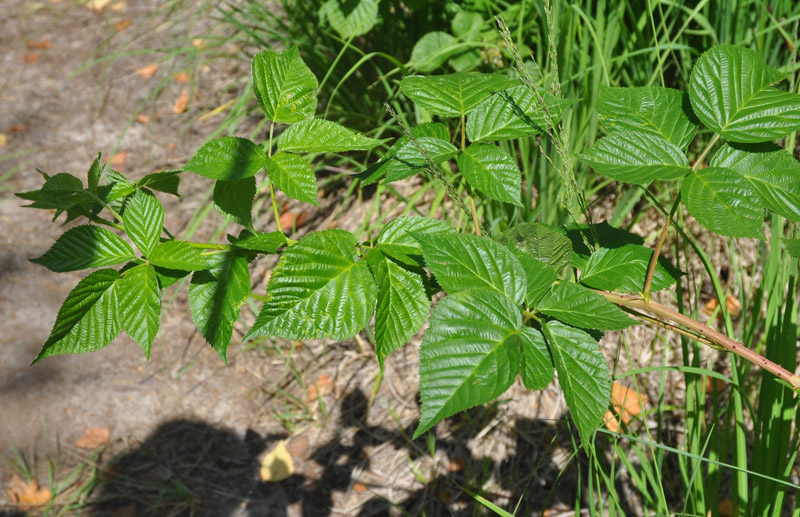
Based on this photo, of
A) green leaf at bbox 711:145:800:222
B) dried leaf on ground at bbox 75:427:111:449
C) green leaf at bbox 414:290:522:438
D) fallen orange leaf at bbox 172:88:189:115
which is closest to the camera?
green leaf at bbox 414:290:522:438

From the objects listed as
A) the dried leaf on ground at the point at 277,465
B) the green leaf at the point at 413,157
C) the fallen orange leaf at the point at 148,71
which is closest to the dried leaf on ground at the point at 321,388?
the dried leaf on ground at the point at 277,465

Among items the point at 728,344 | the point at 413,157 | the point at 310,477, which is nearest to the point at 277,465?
the point at 310,477

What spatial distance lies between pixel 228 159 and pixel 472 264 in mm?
342

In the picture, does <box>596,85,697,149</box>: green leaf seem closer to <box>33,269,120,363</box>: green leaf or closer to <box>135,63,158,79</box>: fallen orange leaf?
<box>33,269,120,363</box>: green leaf

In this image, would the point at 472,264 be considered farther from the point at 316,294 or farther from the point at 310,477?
the point at 310,477

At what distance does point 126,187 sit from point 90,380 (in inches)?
62.3

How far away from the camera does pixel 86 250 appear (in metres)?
0.77

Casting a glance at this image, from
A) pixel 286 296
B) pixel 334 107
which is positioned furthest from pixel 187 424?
pixel 286 296

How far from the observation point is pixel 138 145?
2.93 m

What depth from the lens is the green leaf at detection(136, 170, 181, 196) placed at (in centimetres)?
84

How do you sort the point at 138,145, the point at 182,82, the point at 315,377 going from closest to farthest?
the point at 315,377 → the point at 138,145 → the point at 182,82

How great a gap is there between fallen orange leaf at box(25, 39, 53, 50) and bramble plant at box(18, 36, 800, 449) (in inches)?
126

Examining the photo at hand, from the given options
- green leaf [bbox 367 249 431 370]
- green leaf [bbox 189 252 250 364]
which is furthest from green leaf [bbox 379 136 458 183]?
green leaf [bbox 189 252 250 364]

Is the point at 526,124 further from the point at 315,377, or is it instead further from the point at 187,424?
the point at 187,424
